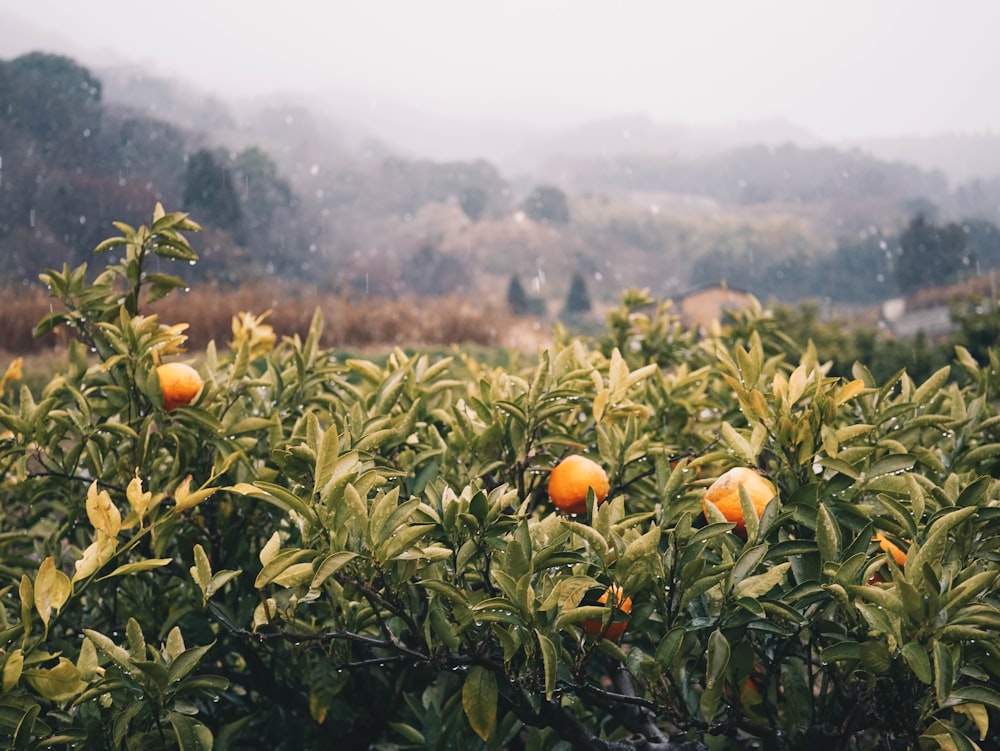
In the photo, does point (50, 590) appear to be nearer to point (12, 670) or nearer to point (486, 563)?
point (12, 670)

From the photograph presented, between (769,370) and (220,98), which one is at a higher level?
(220,98)

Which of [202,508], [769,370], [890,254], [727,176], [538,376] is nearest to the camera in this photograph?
[538,376]

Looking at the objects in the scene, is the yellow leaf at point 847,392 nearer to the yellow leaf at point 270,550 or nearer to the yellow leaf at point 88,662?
the yellow leaf at point 270,550

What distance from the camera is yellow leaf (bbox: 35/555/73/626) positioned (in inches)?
37.4

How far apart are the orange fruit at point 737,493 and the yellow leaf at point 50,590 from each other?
958 mm

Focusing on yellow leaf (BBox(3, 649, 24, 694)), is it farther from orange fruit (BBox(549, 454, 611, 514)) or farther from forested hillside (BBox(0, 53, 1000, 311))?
forested hillside (BBox(0, 53, 1000, 311))

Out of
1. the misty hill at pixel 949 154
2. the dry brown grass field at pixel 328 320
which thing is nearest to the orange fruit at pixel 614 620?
the dry brown grass field at pixel 328 320

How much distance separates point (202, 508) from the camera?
1546mm

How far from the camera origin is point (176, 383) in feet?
4.69

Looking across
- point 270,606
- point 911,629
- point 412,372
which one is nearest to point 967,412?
point 911,629

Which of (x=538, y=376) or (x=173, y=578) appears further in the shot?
(x=173, y=578)

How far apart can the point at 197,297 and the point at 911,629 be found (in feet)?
43.4

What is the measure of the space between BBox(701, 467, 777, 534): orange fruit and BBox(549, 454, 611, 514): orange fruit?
0.77 ft

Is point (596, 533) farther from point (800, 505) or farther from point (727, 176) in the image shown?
point (727, 176)
